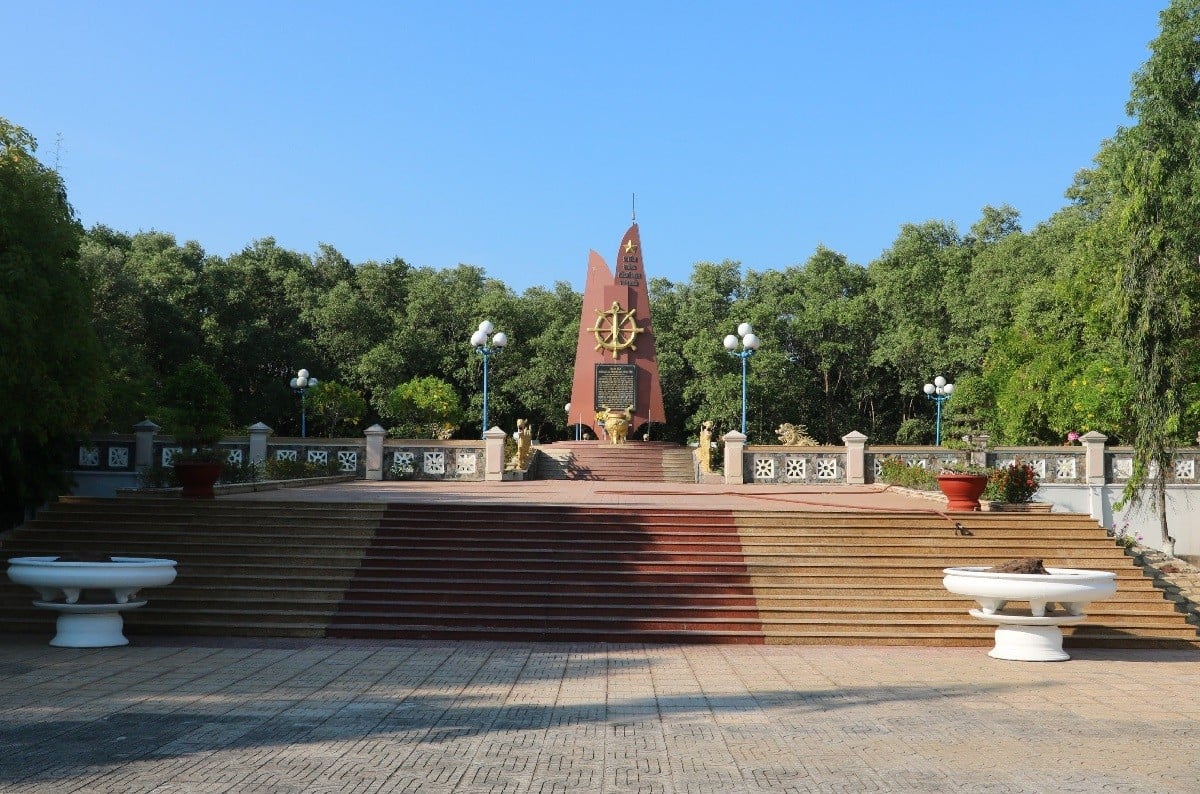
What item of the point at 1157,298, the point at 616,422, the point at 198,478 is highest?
the point at 1157,298

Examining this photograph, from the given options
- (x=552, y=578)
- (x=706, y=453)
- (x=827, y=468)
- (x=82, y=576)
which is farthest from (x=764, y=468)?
(x=82, y=576)

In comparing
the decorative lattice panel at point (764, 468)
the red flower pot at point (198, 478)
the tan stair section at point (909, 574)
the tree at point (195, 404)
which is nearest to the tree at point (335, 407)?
the tree at point (195, 404)

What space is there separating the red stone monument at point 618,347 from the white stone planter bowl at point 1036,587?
67.2ft

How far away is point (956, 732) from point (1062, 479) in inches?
672

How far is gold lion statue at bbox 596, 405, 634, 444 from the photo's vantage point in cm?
2953

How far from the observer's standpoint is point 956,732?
689cm

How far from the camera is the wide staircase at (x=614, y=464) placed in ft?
86.9

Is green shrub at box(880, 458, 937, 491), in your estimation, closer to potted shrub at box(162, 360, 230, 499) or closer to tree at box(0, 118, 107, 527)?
potted shrub at box(162, 360, 230, 499)

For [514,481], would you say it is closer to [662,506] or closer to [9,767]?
[662,506]

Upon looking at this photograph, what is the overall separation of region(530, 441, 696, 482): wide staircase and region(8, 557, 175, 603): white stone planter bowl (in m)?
16.1

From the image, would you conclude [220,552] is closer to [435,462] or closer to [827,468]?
[435,462]

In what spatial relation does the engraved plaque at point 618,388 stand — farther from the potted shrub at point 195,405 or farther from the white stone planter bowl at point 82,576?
the white stone planter bowl at point 82,576

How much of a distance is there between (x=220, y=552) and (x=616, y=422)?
1765 cm

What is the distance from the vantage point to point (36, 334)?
12211 millimetres
